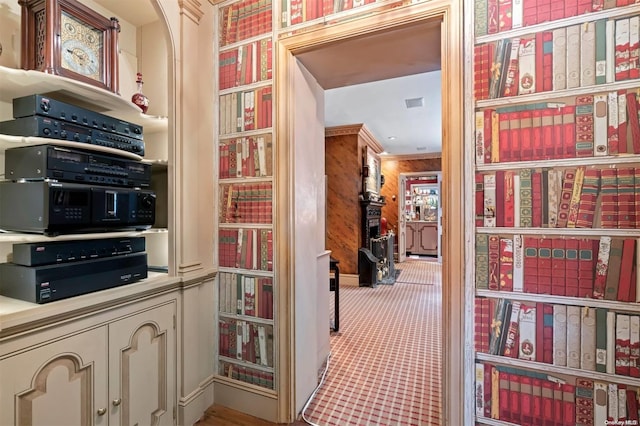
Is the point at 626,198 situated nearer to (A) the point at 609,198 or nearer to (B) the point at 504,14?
(A) the point at 609,198

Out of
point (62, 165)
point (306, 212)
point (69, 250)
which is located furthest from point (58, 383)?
point (306, 212)

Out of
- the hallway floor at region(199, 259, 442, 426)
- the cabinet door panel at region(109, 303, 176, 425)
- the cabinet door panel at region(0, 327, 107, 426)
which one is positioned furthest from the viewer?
the hallway floor at region(199, 259, 442, 426)

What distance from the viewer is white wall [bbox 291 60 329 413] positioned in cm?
177

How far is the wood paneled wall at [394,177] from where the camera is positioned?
7754 millimetres

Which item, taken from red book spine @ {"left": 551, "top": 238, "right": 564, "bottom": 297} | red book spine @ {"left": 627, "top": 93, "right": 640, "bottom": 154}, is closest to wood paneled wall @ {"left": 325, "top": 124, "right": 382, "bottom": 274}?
red book spine @ {"left": 551, "top": 238, "right": 564, "bottom": 297}

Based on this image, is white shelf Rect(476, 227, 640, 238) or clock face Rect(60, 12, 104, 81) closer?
white shelf Rect(476, 227, 640, 238)

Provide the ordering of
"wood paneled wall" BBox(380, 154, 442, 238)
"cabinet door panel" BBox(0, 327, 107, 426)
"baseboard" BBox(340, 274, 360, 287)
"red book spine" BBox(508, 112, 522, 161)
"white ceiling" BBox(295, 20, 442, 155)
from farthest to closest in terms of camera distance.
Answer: "wood paneled wall" BBox(380, 154, 442, 238)
"baseboard" BBox(340, 274, 360, 287)
"white ceiling" BBox(295, 20, 442, 155)
"red book spine" BBox(508, 112, 522, 161)
"cabinet door panel" BBox(0, 327, 107, 426)

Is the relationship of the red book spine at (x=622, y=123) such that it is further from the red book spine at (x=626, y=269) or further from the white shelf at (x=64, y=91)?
the white shelf at (x=64, y=91)

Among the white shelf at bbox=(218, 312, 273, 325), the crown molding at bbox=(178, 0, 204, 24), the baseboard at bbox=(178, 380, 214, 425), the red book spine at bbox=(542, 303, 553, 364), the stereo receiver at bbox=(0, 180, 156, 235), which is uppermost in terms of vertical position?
the crown molding at bbox=(178, 0, 204, 24)

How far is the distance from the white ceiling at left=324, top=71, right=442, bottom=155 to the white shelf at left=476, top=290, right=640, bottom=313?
2.50 meters

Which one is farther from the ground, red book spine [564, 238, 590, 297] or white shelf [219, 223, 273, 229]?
white shelf [219, 223, 273, 229]

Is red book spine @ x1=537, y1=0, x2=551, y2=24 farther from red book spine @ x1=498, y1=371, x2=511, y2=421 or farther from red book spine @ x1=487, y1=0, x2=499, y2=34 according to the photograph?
red book spine @ x1=498, y1=371, x2=511, y2=421

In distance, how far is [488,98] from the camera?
1299 mm

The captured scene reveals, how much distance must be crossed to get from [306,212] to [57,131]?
126 centimetres
